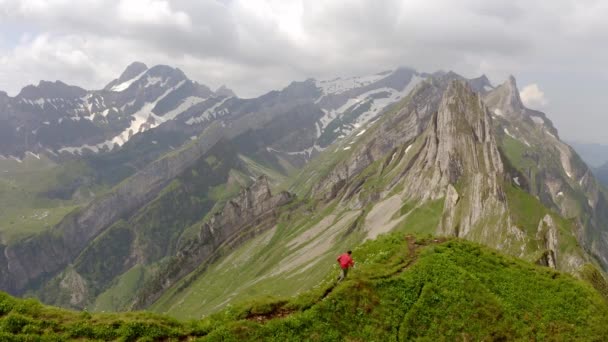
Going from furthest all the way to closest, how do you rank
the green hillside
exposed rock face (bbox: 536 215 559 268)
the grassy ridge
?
1. exposed rock face (bbox: 536 215 559 268)
2. the grassy ridge
3. the green hillside

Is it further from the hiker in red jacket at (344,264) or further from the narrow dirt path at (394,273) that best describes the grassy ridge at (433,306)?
the hiker in red jacket at (344,264)

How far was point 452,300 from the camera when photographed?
34.0 meters

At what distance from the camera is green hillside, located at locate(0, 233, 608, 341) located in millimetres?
28500

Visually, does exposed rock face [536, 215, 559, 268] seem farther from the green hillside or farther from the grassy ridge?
the green hillside

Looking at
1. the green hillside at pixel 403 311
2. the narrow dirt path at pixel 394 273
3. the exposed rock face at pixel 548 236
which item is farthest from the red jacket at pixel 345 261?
the exposed rock face at pixel 548 236

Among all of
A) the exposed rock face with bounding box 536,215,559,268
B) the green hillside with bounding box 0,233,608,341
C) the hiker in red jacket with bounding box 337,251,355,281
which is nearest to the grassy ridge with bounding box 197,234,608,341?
the green hillside with bounding box 0,233,608,341

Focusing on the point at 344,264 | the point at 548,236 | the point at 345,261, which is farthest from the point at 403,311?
the point at 548,236

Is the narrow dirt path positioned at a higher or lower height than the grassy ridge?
higher

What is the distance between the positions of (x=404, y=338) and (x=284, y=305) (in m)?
8.96

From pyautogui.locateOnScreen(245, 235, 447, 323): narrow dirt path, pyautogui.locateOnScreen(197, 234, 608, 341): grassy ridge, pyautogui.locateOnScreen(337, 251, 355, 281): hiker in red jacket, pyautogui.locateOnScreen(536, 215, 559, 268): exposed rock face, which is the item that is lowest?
pyautogui.locateOnScreen(536, 215, 559, 268): exposed rock face

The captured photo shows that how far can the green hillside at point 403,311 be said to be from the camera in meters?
Result: 28.5

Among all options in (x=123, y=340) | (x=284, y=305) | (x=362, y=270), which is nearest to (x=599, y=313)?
(x=362, y=270)

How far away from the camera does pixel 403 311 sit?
32.7 metres

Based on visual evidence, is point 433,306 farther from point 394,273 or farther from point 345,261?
point 345,261
